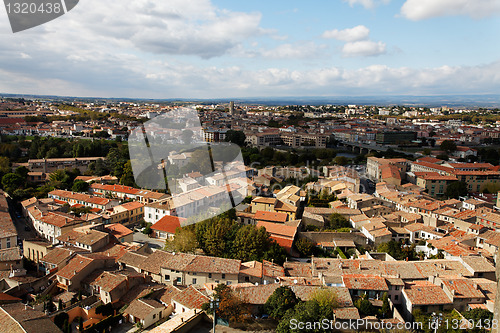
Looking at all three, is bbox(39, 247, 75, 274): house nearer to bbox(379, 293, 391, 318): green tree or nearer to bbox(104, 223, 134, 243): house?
bbox(104, 223, 134, 243): house

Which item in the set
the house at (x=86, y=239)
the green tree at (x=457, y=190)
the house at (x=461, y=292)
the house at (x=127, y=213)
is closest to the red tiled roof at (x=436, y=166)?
the green tree at (x=457, y=190)

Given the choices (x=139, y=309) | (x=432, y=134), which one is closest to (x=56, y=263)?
(x=139, y=309)

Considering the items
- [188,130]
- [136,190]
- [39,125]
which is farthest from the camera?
[39,125]

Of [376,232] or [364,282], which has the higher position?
[364,282]

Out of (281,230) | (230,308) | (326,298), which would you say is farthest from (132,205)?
(326,298)

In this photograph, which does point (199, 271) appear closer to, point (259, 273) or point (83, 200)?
point (259, 273)

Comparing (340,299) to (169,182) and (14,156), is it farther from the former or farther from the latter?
(14,156)
